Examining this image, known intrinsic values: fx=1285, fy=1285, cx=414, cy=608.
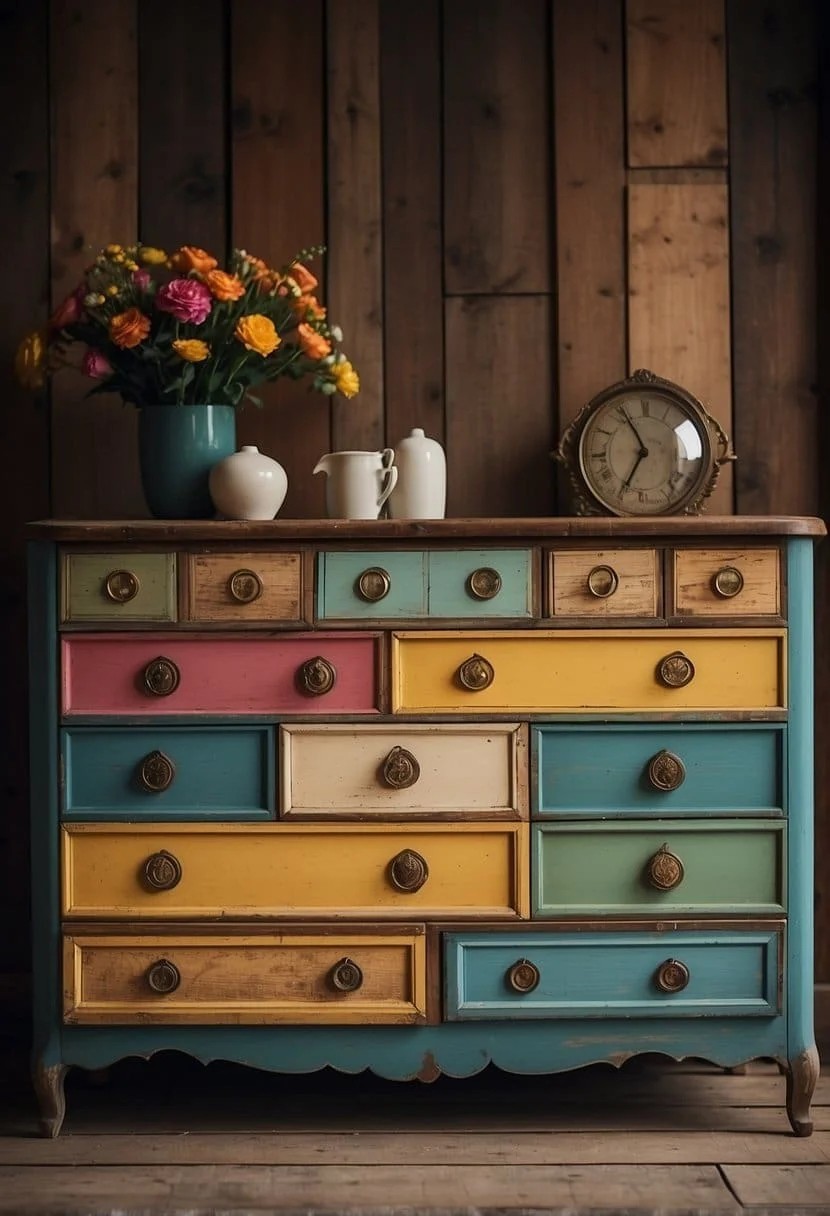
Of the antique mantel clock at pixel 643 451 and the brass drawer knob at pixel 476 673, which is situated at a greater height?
the antique mantel clock at pixel 643 451

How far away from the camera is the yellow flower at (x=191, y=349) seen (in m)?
2.36

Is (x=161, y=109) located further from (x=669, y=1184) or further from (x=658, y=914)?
(x=669, y=1184)

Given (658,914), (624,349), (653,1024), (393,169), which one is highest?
(393,169)

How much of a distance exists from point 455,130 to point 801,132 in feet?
2.39

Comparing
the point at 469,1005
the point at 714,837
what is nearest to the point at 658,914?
the point at 714,837

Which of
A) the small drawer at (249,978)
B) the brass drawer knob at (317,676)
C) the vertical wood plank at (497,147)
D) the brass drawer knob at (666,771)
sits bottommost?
the small drawer at (249,978)

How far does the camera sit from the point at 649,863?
2221 mm

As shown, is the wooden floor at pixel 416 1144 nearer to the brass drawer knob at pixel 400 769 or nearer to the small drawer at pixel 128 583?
the brass drawer knob at pixel 400 769

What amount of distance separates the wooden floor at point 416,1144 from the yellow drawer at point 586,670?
2.50 ft

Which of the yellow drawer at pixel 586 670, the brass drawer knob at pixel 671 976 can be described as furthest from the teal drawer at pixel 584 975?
the yellow drawer at pixel 586 670

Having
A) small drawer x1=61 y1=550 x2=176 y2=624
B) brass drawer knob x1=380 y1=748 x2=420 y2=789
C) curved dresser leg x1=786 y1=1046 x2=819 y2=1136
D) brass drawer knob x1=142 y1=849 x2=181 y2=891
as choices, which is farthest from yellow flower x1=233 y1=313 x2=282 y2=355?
curved dresser leg x1=786 y1=1046 x2=819 y2=1136

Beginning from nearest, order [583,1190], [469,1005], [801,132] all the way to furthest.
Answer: [583,1190] → [469,1005] → [801,132]

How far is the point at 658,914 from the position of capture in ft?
7.29

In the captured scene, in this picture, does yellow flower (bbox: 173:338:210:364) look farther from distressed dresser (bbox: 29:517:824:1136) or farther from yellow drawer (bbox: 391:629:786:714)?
yellow drawer (bbox: 391:629:786:714)
